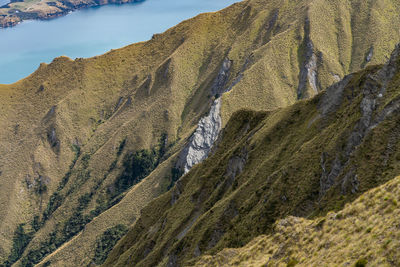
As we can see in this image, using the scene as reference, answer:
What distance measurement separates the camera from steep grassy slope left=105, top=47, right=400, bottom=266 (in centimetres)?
4175

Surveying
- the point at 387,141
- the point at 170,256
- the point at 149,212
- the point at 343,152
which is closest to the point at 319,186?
the point at 343,152

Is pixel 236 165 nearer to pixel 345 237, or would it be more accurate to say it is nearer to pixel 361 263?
pixel 345 237

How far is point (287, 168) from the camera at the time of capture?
56.2 meters

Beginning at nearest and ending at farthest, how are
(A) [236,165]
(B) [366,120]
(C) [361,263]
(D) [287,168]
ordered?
1. (C) [361,263]
2. (B) [366,120]
3. (D) [287,168]
4. (A) [236,165]

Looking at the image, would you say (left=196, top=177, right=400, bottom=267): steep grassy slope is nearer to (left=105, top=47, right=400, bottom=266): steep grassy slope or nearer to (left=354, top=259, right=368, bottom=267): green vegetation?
(left=354, top=259, right=368, bottom=267): green vegetation

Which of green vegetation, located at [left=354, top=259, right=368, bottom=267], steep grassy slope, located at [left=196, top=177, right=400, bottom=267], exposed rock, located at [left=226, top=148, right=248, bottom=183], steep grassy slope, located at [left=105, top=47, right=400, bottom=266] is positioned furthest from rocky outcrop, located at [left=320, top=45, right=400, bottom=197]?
exposed rock, located at [left=226, top=148, right=248, bottom=183]

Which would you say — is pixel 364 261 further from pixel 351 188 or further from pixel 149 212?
pixel 149 212

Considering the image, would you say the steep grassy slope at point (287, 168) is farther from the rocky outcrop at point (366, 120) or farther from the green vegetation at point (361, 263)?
the green vegetation at point (361, 263)

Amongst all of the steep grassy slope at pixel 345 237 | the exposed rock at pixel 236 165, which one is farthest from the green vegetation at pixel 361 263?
the exposed rock at pixel 236 165

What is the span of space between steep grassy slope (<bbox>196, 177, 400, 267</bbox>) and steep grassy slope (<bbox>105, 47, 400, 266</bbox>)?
12.8ft

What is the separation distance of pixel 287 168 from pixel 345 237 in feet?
82.7

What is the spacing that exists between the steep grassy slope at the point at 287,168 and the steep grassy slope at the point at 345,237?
3.91m

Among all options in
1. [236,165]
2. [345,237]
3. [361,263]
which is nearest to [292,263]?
[345,237]

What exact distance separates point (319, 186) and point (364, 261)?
77.9 feet
